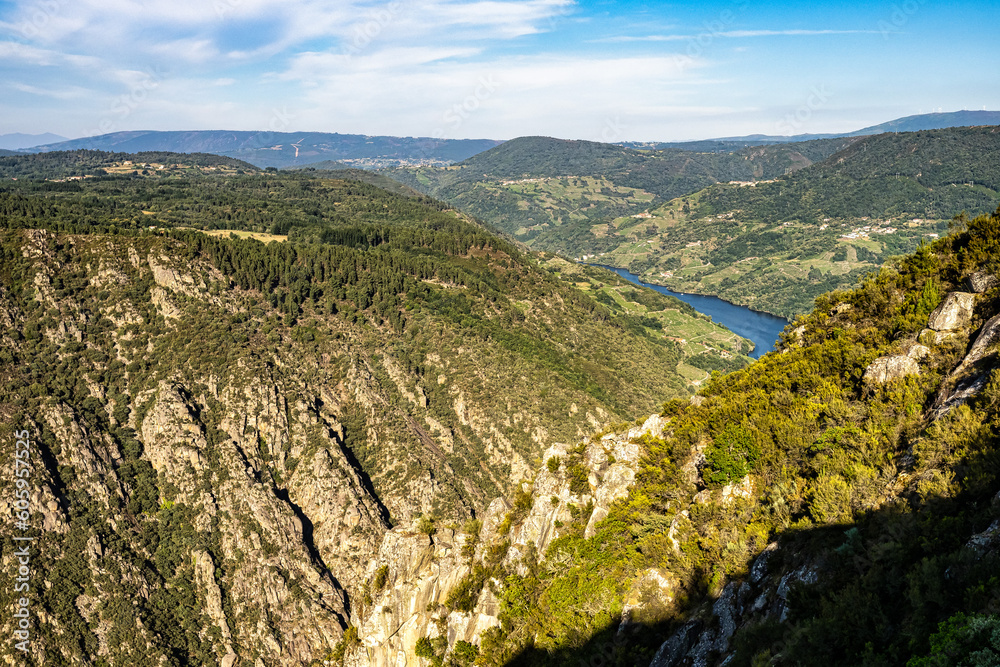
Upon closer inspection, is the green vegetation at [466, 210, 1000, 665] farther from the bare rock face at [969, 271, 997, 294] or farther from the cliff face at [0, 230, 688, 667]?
the cliff face at [0, 230, 688, 667]

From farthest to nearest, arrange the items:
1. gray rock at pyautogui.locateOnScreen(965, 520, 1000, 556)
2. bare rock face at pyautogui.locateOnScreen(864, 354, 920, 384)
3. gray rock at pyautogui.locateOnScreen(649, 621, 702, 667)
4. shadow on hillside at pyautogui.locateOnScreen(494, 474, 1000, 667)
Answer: bare rock face at pyautogui.locateOnScreen(864, 354, 920, 384) → gray rock at pyautogui.locateOnScreen(649, 621, 702, 667) → gray rock at pyautogui.locateOnScreen(965, 520, 1000, 556) → shadow on hillside at pyautogui.locateOnScreen(494, 474, 1000, 667)

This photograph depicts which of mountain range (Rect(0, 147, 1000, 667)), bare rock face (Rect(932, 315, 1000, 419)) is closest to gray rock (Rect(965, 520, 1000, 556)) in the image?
mountain range (Rect(0, 147, 1000, 667))

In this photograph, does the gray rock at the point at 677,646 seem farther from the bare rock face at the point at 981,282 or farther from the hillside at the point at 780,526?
the bare rock face at the point at 981,282

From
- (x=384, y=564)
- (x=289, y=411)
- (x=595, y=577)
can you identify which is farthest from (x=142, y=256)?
(x=595, y=577)

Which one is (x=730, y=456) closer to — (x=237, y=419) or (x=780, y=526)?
(x=780, y=526)

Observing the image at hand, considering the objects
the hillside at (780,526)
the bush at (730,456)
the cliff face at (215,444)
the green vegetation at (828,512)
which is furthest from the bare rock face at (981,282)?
the cliff face at (215,444)
